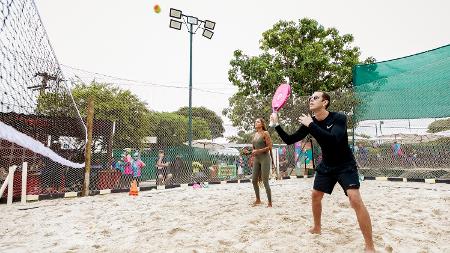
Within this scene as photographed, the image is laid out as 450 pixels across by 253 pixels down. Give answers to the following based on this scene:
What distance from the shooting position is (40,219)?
5578 millimetres

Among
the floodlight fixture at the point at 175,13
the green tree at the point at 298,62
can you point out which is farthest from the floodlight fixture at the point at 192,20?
the green tree at the point at 298,62

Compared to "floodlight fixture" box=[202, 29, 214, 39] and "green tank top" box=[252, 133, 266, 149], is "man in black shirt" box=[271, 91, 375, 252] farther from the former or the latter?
"floodlight fixture" box=[202, 29, 214, 39]

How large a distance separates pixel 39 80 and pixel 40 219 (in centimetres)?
340

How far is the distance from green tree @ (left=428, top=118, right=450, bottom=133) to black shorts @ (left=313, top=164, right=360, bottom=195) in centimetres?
820

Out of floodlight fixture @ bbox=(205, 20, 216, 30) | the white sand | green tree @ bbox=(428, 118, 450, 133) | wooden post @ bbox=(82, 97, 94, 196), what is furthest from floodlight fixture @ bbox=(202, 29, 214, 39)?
the white sand

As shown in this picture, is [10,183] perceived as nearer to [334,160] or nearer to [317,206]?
[317,206]

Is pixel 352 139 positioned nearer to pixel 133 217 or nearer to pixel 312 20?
pixel 133 217

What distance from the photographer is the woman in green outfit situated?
6164mm

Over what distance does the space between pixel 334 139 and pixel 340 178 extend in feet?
→ 1.59

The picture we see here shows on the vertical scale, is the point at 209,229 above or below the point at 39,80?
below

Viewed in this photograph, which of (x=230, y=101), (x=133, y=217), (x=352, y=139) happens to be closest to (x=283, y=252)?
(x=133, y=217)

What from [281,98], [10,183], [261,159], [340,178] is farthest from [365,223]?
[10,183]

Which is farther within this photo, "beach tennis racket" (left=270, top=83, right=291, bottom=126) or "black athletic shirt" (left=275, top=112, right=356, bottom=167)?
"beach tennis racket" (left=270, top=83, right=291, bottom=126)

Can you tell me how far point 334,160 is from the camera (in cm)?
366
